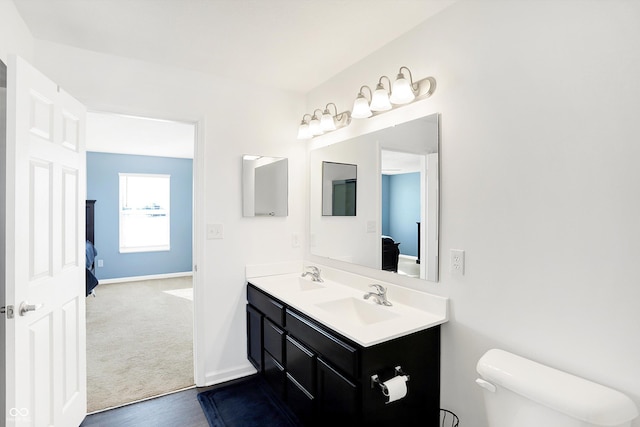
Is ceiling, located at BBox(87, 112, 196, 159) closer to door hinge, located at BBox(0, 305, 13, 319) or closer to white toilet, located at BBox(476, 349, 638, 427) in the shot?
door hinge, located at BBox(0, 305, 13, 319)

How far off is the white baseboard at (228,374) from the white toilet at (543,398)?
1941mm

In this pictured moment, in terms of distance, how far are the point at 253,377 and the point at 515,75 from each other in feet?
8.79

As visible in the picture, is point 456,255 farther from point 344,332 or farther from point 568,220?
point 344,332

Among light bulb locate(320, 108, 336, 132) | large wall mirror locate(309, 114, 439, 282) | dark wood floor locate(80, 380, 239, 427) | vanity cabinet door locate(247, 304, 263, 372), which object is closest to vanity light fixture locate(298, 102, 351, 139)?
light bulb locate(320, 108, 336, 132)

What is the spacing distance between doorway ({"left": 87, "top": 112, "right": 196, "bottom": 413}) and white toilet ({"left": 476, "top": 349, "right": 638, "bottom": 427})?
87.7 inches

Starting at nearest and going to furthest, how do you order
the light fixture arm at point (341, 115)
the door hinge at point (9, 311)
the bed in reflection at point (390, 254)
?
the door hinge at point (9, 311) → the bed in reflection at point (390, 254) → the light fixture arm at point (341, 115)

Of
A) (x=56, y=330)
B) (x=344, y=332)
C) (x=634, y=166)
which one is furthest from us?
(x=56, y=330)

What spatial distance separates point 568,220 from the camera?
123cm

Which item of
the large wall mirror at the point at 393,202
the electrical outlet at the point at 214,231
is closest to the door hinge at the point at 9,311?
the electrical outlet at the point at 214,231

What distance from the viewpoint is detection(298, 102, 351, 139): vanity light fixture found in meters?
2.39

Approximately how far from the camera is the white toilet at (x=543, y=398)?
1.00 m

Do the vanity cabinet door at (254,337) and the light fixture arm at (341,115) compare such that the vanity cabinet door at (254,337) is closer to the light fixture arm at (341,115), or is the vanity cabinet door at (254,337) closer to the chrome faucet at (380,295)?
the chrome faucet at (380,295)

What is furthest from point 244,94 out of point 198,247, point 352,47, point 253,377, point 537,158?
point 253,377

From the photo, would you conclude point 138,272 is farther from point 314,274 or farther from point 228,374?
point 314,274
